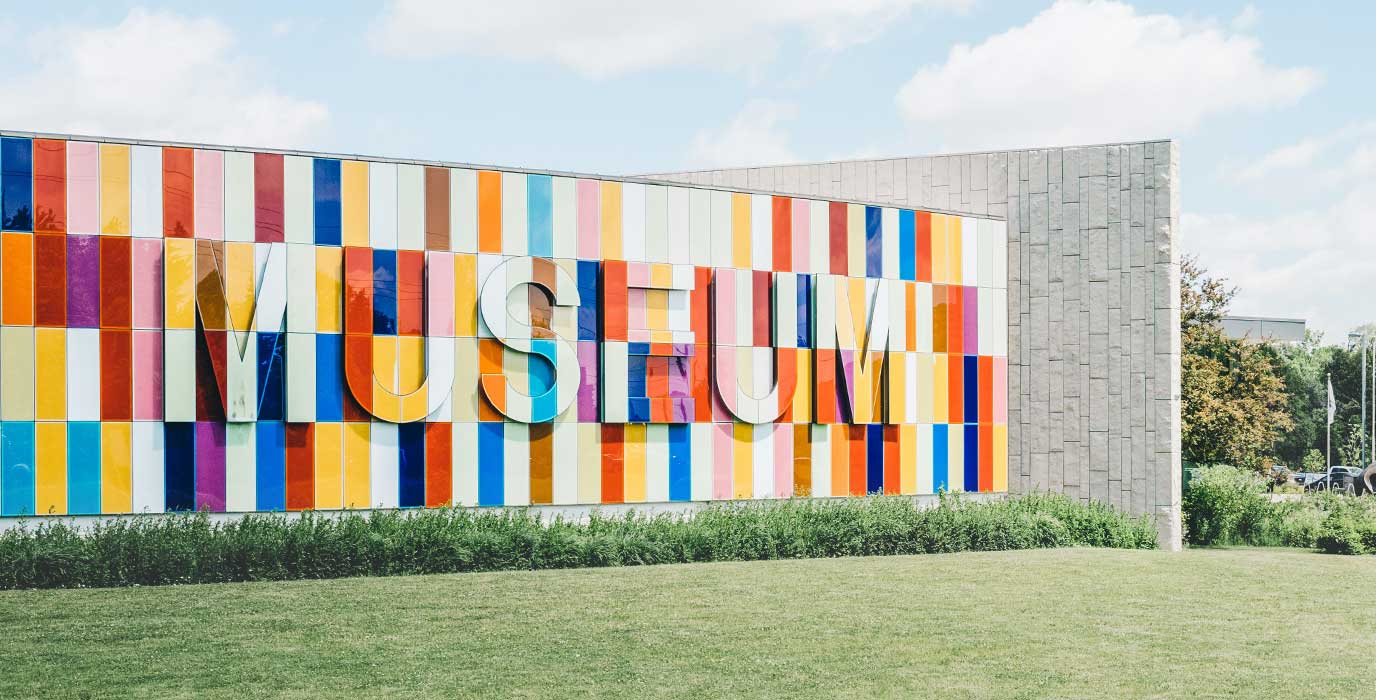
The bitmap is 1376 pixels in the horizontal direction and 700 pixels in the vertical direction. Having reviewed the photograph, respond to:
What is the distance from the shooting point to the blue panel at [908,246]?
27.6 metres

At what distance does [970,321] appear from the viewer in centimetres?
2853

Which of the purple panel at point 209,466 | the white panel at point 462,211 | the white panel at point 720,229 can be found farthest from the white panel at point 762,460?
the purple panel at point 209,466

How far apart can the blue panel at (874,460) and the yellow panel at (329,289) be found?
1097cm

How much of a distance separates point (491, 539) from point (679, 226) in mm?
7363

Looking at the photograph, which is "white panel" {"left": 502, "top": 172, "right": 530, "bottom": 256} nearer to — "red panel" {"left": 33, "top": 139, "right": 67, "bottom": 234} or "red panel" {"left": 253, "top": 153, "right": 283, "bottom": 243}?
"red panel" {"left": 253, "top": 153, "right": 283, "bottom": 243}

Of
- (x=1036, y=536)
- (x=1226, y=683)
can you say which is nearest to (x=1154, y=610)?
(x=1226, y=683)

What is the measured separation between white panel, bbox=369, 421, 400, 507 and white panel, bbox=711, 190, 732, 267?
7.05 metres

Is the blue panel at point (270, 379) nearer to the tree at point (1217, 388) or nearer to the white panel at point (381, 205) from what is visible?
the white panel at point (381, 205)

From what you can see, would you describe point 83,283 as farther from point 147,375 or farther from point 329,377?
point 329,377

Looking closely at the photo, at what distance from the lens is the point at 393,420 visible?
22.2 m

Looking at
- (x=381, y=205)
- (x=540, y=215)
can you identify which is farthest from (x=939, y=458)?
(x=381, y=205)

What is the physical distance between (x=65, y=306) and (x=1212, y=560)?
803 inches

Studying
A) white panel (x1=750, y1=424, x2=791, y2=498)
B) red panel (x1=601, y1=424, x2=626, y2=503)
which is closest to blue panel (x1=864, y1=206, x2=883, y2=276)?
white panel (x1=750, y1=424, x2=791, y2=498)

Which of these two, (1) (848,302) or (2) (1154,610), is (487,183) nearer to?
(1) (848,302)
